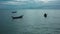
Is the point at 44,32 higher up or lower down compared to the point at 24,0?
higher up

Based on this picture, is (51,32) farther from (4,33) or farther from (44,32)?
(4,33)

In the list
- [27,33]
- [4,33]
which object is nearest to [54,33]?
[27,33]

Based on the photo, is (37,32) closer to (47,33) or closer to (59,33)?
(47,33)

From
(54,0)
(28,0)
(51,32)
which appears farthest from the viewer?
(28,0)

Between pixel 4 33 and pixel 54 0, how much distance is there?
155352mm

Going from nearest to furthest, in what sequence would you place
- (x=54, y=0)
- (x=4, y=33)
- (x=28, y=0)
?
(x=4, y=33)
(x=54, y=0)
(x=28, y=0)

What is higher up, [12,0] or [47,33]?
[47,33]

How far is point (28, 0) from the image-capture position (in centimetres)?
18838

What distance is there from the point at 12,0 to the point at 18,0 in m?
12.7

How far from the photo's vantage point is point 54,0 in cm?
17500

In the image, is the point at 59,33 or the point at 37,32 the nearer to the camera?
the point at 59,33

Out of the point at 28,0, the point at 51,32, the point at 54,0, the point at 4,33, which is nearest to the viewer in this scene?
the point at 4,33

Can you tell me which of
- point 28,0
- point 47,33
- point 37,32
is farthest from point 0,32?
point 28,0

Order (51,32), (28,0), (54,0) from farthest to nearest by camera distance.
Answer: (28,0) < (54,0) < (51,32)
